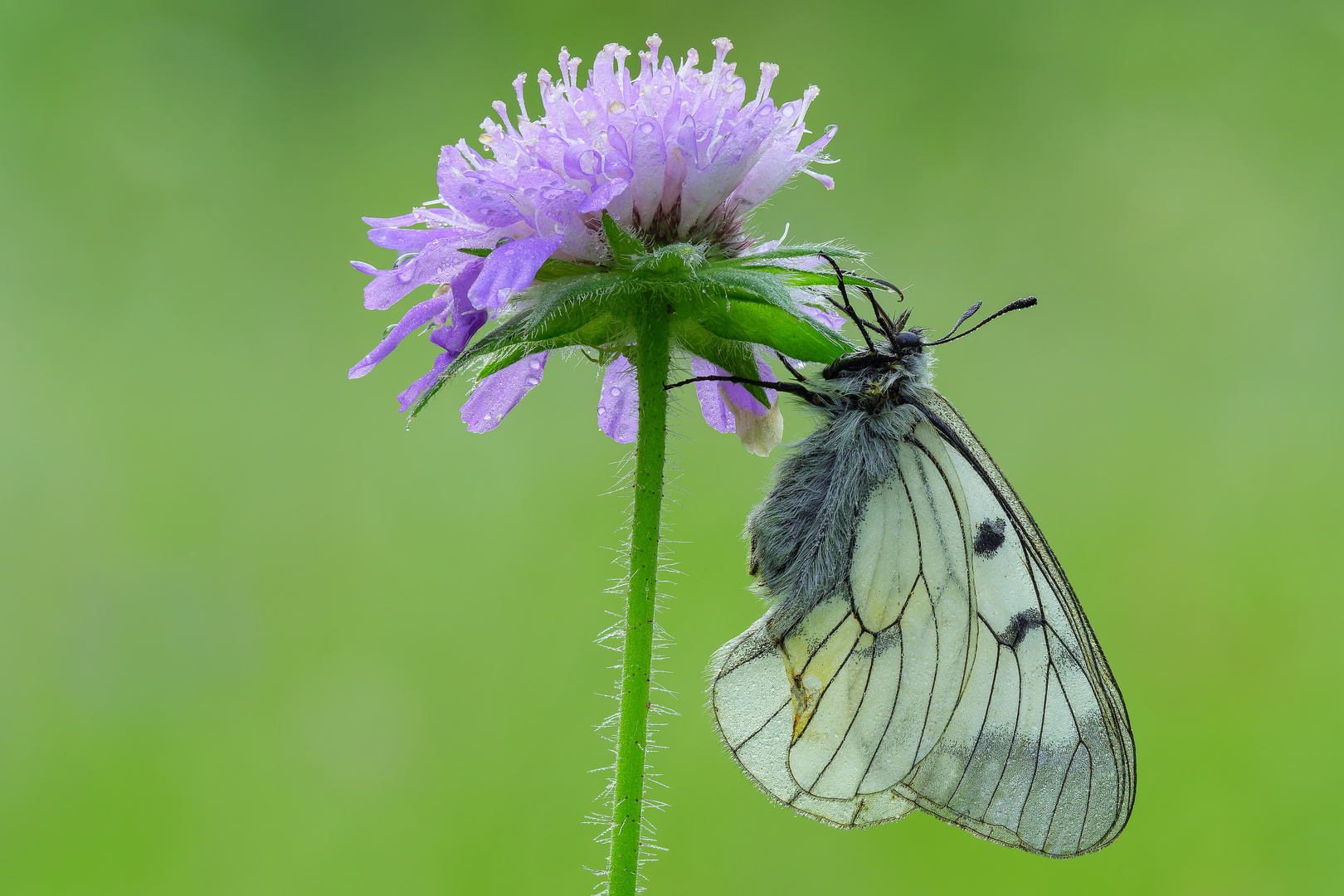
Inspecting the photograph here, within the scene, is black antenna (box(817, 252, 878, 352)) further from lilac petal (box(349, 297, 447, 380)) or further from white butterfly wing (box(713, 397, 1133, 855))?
lilac petal (box(349, 297, 447, 380))

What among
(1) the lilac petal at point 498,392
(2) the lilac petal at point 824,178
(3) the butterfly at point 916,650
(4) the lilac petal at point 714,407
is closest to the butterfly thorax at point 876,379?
(3) the butterfly at point 916,650

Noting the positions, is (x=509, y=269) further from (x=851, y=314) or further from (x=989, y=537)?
(x=989, y=537)

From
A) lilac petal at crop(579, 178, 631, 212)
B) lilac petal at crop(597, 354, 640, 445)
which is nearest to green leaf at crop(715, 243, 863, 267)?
lilac petal at crop(579, 178, 631, 212)

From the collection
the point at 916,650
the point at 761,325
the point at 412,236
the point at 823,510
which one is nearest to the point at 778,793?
the point at 916,650

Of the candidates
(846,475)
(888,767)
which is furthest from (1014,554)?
(888,767)

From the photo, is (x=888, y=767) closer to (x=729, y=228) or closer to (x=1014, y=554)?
(x=1014, y=554)

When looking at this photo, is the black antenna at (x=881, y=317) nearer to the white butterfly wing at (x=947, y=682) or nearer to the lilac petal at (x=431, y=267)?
the white butterfly wing at (x=947, y=682)
